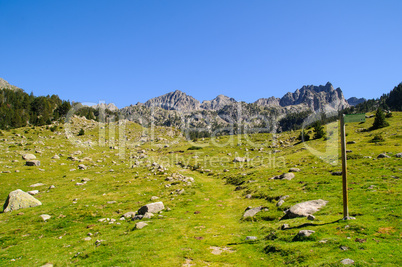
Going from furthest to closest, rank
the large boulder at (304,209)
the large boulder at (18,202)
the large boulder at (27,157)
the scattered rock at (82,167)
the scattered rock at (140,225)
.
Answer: the scattered rock at (82,167), the large boulder at (27,157), the large boulder at (18,202), the scattered rock at (140,225), the large boulder at (304,209)

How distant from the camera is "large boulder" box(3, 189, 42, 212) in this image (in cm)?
2873

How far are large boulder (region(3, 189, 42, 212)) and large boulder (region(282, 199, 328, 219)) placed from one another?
34426 millimetres

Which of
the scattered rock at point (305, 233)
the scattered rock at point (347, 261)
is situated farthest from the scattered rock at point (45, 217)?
the scattered rock at point (347, 261)

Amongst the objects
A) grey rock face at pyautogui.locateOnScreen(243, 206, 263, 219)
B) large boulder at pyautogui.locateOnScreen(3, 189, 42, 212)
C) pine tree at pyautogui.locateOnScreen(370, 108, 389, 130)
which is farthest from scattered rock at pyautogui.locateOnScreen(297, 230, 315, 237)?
pine tree at pyautogui.locateOnScreen(370, 108, 389, 130)

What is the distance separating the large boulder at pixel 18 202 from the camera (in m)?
28.7

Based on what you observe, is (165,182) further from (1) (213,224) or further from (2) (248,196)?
(1) (213,224)

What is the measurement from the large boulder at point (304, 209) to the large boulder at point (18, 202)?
34.4 metres

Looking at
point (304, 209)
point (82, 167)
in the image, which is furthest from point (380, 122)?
point (82, 167)

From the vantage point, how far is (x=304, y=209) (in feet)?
68.5

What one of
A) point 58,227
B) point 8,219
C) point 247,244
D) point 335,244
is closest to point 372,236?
point 335,244

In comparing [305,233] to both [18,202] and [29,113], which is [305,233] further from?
[29,113]

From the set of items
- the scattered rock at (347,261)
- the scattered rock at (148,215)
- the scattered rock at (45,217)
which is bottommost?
the scattered rock at (148,215)

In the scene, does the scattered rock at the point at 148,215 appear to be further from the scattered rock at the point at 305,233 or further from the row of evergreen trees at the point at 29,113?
the row of evergreen trees at the point at 29,113

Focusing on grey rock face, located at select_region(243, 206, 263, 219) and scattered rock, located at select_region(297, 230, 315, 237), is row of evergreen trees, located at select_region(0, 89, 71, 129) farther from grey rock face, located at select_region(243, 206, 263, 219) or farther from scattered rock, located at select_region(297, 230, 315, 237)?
scattered rock, located at select_region(297, 230, 315, 237)
